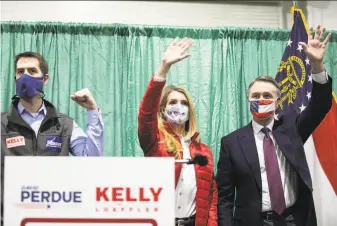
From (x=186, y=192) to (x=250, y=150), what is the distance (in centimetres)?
39

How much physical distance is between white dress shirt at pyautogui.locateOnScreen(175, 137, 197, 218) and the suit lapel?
0.28m

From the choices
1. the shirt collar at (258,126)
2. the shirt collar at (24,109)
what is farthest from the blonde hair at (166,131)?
the shirt collar at (24,109)

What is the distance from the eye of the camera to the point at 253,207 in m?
2.20

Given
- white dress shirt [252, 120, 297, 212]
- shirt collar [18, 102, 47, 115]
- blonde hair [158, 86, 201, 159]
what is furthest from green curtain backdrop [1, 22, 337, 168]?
A: shirt collar [18, 102, 47, 115]

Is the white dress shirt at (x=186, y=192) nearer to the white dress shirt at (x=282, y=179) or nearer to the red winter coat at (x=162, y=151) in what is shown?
the red winter coat at (x=162, y=151)

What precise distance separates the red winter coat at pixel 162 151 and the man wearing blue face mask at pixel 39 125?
24 centimetres

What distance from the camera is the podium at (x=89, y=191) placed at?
1.54 m

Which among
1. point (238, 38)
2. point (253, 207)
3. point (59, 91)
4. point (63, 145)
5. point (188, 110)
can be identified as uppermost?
point (238, 38)

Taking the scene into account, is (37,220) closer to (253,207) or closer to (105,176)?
(105,176)

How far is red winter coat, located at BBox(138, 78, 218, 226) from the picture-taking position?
2.15 metres

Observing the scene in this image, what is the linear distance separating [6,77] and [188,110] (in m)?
1.48

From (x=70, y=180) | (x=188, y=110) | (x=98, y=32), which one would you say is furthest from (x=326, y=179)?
(x=70, y=180)

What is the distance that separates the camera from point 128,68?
3.24 meters

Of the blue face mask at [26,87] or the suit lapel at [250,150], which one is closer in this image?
the blue face mask at [26,87]
